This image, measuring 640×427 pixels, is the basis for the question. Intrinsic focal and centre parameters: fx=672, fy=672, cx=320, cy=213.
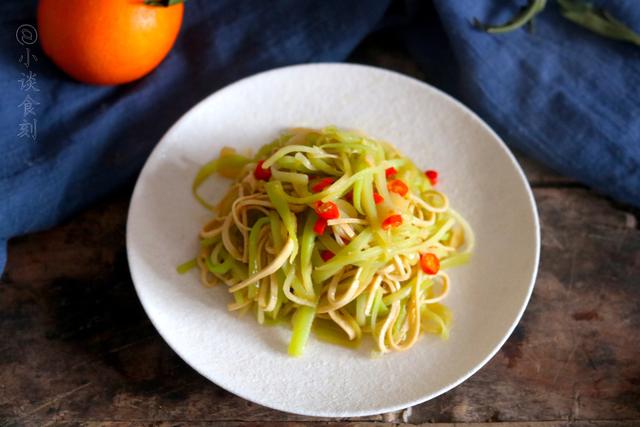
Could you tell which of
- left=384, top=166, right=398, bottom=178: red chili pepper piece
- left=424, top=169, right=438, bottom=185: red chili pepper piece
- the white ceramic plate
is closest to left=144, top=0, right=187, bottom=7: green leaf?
the white ceramic plate

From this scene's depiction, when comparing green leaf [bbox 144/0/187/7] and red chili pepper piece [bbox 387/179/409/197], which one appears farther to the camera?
green leaf [bbox 144/0/187/7]

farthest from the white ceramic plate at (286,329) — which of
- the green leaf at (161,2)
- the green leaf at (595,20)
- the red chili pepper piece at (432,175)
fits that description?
the green leaf at (595,20)

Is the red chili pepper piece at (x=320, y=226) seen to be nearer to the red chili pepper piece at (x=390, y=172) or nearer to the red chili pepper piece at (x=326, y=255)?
the red chili pepper piece at (x=326, y=255)

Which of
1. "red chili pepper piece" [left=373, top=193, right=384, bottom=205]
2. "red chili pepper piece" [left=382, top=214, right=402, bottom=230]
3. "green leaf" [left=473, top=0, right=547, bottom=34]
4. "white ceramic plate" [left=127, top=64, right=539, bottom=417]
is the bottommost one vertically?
"white ceramic plate" [left=127, top=64, right=539, bottom=417]

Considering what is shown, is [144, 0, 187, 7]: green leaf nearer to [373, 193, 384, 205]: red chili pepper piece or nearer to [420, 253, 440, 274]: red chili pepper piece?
[373, 193, 384, 205]: red chili pepper piece

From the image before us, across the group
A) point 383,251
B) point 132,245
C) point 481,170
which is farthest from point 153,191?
point 481,170

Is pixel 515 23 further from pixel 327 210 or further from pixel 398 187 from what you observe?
pixel 327 210
